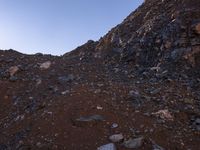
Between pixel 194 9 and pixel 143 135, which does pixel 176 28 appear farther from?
pixel 143 135

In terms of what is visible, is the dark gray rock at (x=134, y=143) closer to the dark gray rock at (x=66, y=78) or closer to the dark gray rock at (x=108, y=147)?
the dark gray rock at (x=108, y=147)

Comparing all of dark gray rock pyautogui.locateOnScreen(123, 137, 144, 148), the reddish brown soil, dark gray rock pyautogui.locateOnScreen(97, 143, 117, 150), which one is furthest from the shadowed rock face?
dark gray rock pyautogui.locateOnScreen(97, 143, 117, 150)

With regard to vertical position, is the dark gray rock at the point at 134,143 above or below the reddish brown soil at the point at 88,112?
below

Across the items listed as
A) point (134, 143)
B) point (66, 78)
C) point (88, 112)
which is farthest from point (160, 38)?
point (134, 143)

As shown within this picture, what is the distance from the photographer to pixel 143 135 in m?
11.3

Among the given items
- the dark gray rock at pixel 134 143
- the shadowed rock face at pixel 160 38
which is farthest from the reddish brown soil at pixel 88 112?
the shadowed rock face at pixel 160 38

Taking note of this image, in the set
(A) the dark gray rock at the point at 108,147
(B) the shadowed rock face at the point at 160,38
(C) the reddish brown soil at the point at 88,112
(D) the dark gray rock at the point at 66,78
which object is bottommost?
(A) the dark gray rock at the point at 108,147

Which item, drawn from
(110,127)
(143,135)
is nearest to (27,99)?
(110,127)

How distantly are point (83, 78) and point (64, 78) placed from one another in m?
0.89

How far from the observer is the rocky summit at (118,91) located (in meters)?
11.5

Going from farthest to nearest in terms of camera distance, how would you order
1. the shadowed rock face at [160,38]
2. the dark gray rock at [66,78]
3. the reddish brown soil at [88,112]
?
the shadowed rock face at [160,38], the dark gray rock at [66,78], the reddish brown soil at [88,112]

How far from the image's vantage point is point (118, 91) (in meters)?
14.2

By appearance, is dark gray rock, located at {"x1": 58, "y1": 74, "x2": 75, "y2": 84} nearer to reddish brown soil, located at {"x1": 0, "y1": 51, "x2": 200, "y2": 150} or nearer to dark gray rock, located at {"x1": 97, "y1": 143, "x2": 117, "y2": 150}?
reddish brown soil, located at {"x1": 0, "y1": 51, "x2": 200, "y2": 150}

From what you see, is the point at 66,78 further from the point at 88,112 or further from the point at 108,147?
the point at 108,147
